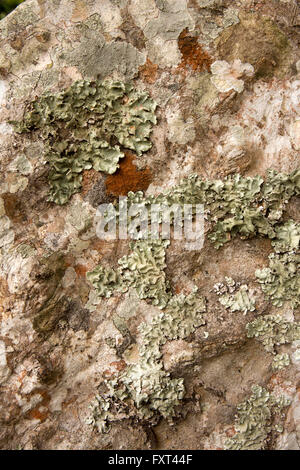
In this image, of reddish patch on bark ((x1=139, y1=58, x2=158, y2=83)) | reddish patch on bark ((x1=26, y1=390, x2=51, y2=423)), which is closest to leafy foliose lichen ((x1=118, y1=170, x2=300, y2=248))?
reddish patch on bark ((x1=139, y1=58, x2=158, y2=83))

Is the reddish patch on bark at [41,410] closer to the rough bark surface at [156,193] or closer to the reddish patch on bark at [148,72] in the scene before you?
the rough bark surface at [156,193]

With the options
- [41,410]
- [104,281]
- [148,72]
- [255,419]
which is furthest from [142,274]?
[148,72]

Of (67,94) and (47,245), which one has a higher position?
(67,94)

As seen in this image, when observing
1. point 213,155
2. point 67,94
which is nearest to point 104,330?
point 213,155

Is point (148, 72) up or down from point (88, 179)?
up

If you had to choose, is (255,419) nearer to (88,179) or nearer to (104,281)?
(104,281)

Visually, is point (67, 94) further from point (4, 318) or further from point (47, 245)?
point (4, 318)

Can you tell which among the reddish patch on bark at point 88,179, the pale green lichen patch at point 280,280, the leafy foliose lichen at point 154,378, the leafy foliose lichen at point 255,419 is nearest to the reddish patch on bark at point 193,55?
the reddish patch on bark at point 88,179
